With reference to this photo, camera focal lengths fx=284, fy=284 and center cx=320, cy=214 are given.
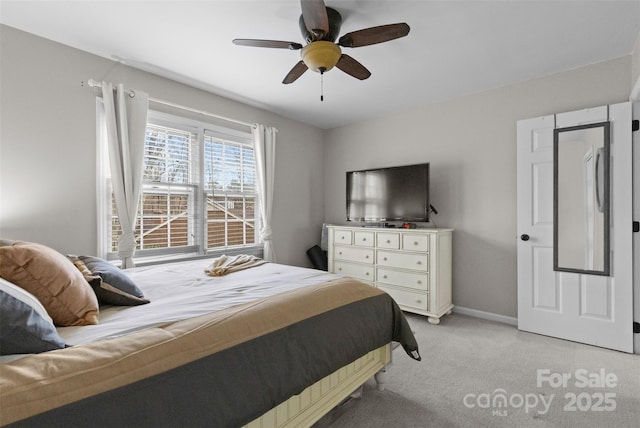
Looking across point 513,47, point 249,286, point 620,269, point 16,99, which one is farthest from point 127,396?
point 620,269

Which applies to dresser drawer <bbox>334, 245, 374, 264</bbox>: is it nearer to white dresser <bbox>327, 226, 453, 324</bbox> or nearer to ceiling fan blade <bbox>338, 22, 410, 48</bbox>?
white dresser <bbox>327, 226, 453, 324</bbox>

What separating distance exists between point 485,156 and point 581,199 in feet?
3.19

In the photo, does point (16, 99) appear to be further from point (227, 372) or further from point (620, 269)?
point (620, 269)

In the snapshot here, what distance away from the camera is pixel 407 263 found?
3268mm

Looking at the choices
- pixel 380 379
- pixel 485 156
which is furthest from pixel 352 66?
pixel 380 379

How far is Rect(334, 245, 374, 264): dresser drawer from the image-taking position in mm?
3611

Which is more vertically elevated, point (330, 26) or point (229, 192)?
point (330, 26)

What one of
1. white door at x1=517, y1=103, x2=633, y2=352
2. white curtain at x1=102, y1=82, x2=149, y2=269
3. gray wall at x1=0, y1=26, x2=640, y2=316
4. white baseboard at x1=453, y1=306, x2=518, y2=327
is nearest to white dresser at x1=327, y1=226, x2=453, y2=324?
white baseboard at x1=453, y1=306, x2=518, y2=327

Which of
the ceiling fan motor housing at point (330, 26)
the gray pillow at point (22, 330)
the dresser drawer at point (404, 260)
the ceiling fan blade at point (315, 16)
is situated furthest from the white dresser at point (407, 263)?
the gray pillow at point (22, 330)

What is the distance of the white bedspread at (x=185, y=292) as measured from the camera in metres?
1.17

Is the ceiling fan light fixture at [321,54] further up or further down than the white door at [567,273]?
further up

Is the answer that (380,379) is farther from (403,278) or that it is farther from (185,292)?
(403,278)

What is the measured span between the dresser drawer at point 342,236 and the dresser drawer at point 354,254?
0.07 metres

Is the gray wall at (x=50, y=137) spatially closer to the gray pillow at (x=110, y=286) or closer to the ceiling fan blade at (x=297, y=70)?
the gray pillow at (x=110, y=286)
